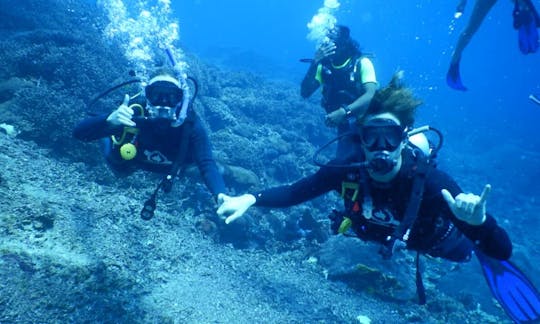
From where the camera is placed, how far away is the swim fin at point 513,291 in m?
4.57

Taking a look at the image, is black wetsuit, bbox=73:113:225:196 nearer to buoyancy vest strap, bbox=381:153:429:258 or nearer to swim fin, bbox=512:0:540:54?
buoyancy vest strap, bbox=381:153:429:258

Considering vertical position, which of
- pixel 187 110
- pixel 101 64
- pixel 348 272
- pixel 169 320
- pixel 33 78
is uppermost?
pixel 101 64

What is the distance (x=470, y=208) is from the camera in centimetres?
272

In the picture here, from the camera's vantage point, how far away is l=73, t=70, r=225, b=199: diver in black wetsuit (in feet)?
15.5

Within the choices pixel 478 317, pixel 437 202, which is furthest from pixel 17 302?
pixel 478 317

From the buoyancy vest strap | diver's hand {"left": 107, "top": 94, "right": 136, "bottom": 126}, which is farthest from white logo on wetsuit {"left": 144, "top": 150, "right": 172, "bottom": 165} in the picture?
the buoyancy vest strap

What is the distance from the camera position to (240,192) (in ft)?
32.0

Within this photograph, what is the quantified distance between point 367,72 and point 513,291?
399 centimetres

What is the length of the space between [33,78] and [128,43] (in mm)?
8114

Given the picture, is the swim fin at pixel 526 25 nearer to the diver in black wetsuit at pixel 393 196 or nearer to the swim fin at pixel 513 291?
the diver in black wetsuit at pixel 393 196

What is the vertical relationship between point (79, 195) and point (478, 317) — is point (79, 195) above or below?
above

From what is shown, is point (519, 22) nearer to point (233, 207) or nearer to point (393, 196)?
point (393, 196)

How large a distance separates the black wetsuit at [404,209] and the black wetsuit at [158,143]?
1226 mm

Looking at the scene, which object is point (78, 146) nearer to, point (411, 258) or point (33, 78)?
point (33, 78)
